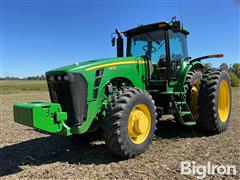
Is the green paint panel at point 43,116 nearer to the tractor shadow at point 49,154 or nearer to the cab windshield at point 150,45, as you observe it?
the tractor shadow at point 49,154

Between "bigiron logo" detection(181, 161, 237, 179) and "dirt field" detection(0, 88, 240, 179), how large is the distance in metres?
0.10

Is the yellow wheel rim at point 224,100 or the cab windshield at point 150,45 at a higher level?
the cab windshield at point 150,45

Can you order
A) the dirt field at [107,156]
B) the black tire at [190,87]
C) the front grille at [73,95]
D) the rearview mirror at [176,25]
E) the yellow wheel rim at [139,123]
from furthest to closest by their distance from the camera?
the black tire at [190,87] → the rearview mirror at [176,25] → the yellow wheel rim at [139,123] → the front grille at [73,95] → the dirt field at [107,156]

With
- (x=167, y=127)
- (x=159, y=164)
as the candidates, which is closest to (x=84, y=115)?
(x=159, y=164)

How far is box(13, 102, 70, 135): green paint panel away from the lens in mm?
4091

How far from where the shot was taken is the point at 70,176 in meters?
4.16

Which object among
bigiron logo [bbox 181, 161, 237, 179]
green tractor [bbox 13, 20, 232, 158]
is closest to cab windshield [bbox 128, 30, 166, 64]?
green tractor [bbox 13, 20, 232, 158]

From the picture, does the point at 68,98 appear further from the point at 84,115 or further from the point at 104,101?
the point at 104,101

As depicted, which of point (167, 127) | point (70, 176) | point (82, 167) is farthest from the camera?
point (167, 127)

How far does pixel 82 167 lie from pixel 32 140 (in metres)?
2.73

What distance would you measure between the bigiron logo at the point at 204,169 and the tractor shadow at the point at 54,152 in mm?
1169

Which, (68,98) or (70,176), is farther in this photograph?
(68,98)

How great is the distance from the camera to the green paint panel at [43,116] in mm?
4091

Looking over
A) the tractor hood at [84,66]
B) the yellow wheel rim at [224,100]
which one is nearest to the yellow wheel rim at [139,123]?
the tractor hood at [84,66]
